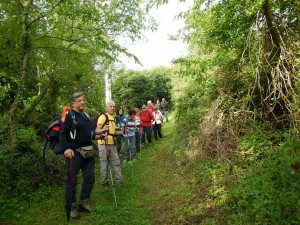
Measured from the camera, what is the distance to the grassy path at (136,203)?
14.5 feet

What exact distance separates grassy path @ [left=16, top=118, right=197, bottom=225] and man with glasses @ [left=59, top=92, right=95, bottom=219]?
1.32 feet

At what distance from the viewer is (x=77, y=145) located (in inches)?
178

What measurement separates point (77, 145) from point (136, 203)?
1.78 metres

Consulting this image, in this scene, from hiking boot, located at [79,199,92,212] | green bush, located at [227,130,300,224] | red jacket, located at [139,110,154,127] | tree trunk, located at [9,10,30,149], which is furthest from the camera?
red jacket, located at [139,110,154,127]

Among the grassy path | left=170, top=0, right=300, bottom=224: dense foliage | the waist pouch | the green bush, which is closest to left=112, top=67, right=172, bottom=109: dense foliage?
the grassy path

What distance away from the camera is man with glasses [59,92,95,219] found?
170 inches

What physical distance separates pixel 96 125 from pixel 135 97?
725 inches

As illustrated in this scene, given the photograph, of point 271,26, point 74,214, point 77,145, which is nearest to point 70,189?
point 74,214

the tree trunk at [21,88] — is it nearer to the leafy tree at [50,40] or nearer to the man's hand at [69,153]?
the leafy tree at [50,40]

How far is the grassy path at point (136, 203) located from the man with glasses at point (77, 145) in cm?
40

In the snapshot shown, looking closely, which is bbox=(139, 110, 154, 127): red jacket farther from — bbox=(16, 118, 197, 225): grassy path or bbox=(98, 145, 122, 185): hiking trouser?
bbox=(98, 145, 122, 185): hiking trouser

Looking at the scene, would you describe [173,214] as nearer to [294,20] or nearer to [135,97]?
[294,20]

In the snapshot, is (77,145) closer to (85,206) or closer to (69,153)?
(69,153)

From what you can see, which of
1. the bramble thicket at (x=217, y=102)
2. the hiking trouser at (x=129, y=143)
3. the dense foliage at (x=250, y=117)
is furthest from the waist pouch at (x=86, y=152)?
the hiking trouser at (x=129, y=143)
